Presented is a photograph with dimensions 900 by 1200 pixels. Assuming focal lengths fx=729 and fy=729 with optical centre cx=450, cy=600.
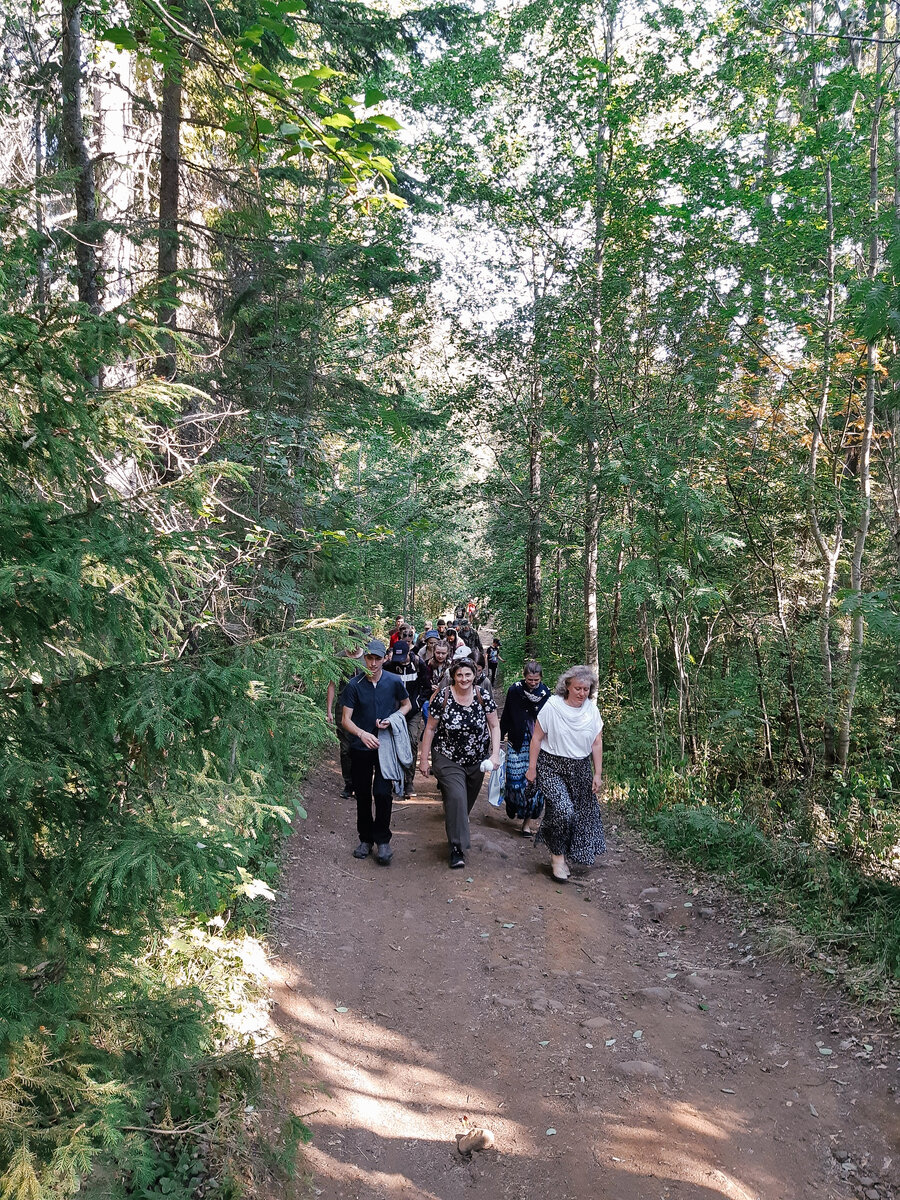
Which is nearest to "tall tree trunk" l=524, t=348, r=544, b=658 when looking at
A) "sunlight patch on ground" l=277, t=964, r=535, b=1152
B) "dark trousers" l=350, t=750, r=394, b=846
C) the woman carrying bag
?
the woman carrying bag

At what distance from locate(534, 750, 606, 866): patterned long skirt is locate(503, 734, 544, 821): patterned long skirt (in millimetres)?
1368

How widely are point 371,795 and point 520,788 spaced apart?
6.11 ft

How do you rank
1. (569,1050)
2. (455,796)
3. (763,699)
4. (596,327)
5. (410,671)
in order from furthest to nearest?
(596,327)
(410,671)
(763,699)
(455,796)
(569,1050)

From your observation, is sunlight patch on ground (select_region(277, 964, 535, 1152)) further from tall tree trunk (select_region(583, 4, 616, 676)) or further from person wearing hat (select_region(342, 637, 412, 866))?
tall tree trunk (select_region(583, 4, 616, 676))

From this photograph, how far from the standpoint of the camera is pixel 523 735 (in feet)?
27.1

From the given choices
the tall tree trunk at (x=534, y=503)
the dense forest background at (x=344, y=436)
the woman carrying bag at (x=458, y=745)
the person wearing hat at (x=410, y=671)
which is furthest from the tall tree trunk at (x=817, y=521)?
the tall tree trunk at (x=534, y=503)

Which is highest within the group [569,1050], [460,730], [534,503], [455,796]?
[534,503]

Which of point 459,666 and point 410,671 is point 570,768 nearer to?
point 459,666

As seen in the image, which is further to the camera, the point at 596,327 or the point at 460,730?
the point at 596,327

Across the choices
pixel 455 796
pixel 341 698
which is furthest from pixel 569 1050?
pixel 341 698

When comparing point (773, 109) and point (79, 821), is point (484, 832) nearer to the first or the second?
point (79, 821)

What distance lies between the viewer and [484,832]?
8250mm

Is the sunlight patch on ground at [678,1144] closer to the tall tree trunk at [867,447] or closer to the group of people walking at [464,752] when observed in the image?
the group of people walking at [464,752]

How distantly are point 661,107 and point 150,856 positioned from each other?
13.3 m
